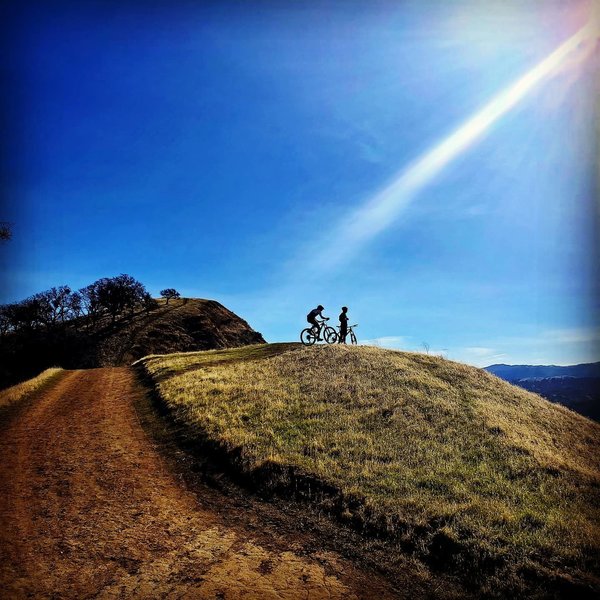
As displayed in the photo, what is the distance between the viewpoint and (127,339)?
77.6 metres

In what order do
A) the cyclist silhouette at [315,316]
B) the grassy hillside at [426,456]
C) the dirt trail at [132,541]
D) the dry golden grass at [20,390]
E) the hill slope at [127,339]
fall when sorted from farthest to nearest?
the hill slope at [127,339] < the cyclist silhouette at [315,316] < the dry golden grass at [20,390] < the grassy hillside at [426,456] < the dirt trail at [132,541]

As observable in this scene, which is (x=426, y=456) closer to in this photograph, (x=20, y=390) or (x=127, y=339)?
(x=20, y=390)

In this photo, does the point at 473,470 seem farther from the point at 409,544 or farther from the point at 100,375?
the point at 100,375

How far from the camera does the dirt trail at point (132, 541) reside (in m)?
6.93

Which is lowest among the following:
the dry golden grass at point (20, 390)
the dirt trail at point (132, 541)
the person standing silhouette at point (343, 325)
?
the dirt trail at point (132, 541)

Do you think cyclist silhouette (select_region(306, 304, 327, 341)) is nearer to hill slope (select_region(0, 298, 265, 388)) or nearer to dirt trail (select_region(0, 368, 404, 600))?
dirt trail (select_region(0, 368, 404, 600))

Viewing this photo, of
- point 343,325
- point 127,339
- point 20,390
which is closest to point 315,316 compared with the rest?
point 343,325

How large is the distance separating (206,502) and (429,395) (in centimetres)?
1442

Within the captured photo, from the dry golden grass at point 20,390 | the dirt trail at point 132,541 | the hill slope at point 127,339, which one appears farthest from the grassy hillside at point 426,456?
the hill slope at point 127,339

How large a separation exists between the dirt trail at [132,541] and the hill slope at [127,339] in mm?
41595

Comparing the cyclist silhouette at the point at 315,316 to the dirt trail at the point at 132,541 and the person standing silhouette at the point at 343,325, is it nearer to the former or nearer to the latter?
the person standing silhouette at the point at 343,325

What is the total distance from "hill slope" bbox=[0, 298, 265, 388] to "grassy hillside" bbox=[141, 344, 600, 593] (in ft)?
131

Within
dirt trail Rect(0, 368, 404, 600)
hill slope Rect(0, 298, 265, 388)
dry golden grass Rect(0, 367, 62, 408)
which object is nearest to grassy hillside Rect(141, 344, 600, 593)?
dirt trail Rect(0, 368, 404, 600)

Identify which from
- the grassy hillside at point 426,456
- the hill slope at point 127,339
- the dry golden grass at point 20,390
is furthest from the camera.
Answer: the hill slope at point 127,339
